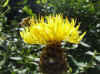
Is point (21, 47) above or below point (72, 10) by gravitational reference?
below

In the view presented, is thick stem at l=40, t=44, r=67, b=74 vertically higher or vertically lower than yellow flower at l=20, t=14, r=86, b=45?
lower

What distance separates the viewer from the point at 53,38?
93cm

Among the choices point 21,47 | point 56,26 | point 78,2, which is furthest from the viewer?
point 78,2

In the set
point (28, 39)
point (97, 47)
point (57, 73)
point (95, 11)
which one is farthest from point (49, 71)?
point (95, 11)

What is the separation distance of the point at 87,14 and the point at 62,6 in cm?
23

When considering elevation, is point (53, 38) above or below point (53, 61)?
above

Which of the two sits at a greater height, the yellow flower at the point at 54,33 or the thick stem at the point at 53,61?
the yellow flower at the point at 54,33

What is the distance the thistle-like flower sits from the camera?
89 centimetres

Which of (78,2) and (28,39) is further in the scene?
(78,2)

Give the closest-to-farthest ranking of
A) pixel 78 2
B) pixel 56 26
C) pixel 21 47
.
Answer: pixel 56 26 → pixel 21 47 → pixel 78 2

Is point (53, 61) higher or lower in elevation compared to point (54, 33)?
lower

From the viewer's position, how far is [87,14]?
1.69 m

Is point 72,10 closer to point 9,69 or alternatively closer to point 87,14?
point 87,14

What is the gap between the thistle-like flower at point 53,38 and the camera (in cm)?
89
